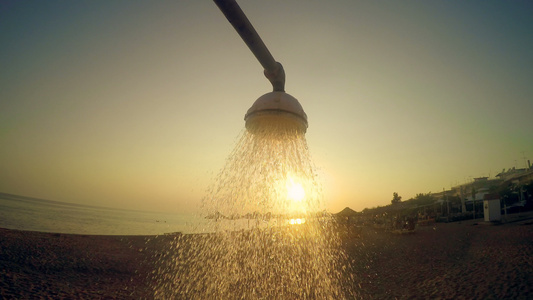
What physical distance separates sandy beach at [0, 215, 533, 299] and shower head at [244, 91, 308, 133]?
8522 millimetres

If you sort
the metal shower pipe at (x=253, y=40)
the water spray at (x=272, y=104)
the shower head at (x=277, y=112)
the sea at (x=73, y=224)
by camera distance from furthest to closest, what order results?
the sea at (x=73, y=224) < the shower head at (x=277, y=112) < the water spray at (x=272, y=104) < the metal shower pipe at (x=253, y=40)

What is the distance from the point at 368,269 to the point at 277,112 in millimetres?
12209

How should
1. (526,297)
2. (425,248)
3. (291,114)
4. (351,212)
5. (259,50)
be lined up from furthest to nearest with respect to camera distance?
(351,212) → (425,248) → (526,297) → (291,114) → (259,50)

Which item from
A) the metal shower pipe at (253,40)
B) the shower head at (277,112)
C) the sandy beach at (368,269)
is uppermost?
the metal shower pipe at (253,40)

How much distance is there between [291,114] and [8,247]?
17509 mm

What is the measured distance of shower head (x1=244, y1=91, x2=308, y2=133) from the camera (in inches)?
64.9

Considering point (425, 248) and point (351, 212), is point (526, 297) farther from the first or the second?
point (351, 212)

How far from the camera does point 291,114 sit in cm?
167

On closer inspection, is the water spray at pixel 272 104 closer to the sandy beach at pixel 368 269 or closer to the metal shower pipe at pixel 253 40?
the metal shower pipe at pixel 253 40

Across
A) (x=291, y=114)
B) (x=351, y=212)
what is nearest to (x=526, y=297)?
(x=291, y=114)

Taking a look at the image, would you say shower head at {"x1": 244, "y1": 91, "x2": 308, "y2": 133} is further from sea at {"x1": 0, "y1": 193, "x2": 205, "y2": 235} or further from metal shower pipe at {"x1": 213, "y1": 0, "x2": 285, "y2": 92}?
sea at {"x1": 0, "y1": 193, "x2": 205, "y2": 235}

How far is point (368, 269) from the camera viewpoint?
11.1 meters

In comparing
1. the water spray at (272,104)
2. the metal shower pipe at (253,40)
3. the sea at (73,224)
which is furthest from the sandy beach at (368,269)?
the metal shower pipe at (253,40)

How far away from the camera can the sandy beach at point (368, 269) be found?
7.67 m
